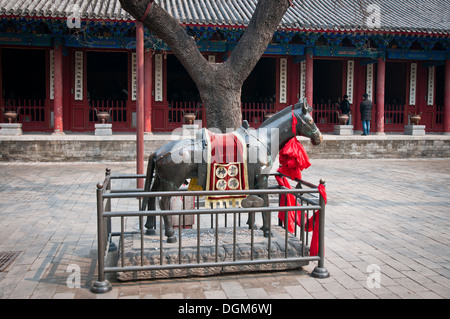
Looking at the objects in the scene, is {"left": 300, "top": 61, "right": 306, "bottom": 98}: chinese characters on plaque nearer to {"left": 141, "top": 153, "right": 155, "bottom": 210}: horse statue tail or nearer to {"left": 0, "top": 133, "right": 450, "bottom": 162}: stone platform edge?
{"left": 0, "top": 133, "right": 450, "bottom": 162}: stone platform edge

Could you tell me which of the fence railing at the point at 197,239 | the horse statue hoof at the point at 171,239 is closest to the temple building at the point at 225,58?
the horse statue hoof at the point at 171,239

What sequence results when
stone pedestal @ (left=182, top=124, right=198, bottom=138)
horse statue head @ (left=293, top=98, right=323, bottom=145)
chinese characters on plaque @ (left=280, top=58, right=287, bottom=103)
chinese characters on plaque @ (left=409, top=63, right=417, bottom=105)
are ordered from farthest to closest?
chinese characters on plaque @ (left=409, top=63, right=417, bottom=105) < chinese characters on plaque @ (left=280, top=58, right=287, bottom=103) < stone pedestal @ (left=182, top=124, right=198, bottom=138) < horse statue head @ (left=293, top=98, right=323, bottom=145)

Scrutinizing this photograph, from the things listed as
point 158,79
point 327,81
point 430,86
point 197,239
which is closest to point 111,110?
point 158,79

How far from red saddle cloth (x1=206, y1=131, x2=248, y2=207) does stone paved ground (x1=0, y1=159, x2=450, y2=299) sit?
2.73ft

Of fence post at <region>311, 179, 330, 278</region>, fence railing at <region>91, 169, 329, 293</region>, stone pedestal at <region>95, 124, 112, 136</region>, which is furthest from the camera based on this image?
stone pedestal at <region>95, 124, 112, 136</region>

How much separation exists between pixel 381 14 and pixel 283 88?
4.42 meters

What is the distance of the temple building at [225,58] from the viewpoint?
12664 mm

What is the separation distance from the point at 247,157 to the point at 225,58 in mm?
10746

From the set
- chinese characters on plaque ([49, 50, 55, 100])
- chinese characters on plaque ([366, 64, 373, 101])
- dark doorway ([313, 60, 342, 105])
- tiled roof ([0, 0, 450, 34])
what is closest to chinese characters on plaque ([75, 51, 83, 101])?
chinese characters on plaque ([49, 50, 55, 100])

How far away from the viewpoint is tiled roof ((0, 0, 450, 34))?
11.7 meters

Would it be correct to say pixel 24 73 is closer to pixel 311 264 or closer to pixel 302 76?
pixel 302 76

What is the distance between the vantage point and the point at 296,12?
14633 millimetres

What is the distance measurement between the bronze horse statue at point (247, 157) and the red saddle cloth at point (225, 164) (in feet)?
0.29

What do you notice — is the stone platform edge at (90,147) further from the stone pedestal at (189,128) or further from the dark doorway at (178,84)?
the dark doorway at (178,84)
